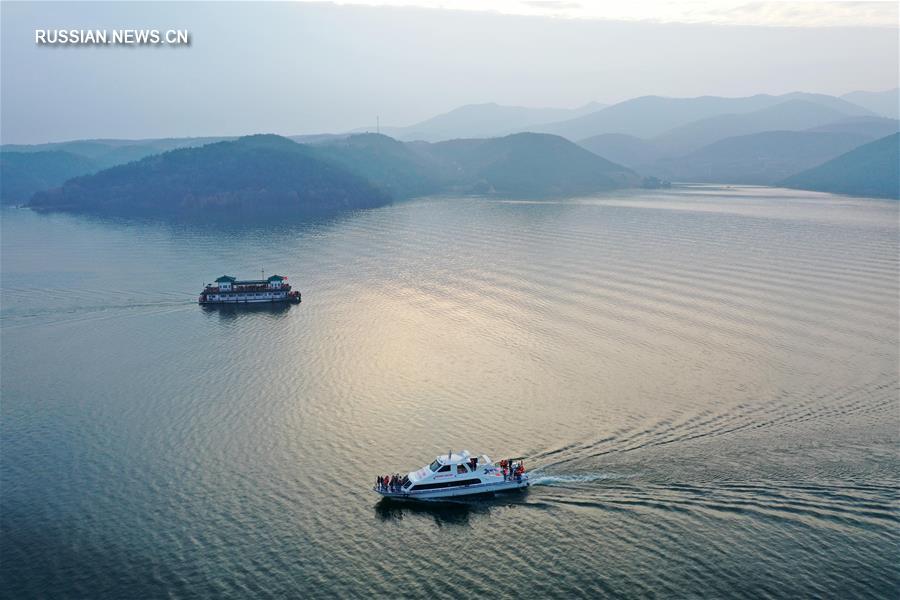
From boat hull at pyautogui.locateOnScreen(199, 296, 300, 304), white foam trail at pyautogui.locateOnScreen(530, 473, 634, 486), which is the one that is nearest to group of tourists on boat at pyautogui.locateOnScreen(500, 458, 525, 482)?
white foam trail at pyautogui.locateOnScreen(530, 473, 634, 486)

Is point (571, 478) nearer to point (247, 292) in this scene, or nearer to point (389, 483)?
point (389, 483)

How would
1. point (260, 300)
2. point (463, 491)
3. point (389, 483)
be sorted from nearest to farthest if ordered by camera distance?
point (389, 483) → point (463, 491) → point (260, 300)

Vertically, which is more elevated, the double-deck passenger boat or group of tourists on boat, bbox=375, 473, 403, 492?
the double-deck passenger boat

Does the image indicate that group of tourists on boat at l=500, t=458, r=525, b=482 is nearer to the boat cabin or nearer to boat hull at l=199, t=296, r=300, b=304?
boat hull at l=199, t=296, r=300, b=304

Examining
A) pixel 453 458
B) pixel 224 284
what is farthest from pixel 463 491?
pixel 224 284

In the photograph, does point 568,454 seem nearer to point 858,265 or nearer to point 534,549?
point 534,549

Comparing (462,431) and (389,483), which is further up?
(462,431)

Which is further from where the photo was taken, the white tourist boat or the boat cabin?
the boat cabin
